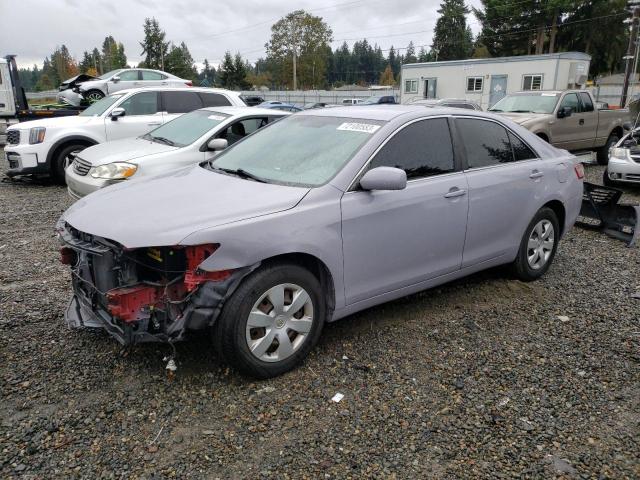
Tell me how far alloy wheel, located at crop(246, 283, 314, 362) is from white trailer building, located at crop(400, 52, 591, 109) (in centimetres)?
2838

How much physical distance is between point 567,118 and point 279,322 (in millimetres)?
10681

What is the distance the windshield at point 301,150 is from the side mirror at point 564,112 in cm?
893

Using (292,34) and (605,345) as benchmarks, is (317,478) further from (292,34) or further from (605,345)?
(292,34)

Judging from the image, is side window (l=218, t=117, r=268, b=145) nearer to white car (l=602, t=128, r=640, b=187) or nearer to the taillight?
the taillight

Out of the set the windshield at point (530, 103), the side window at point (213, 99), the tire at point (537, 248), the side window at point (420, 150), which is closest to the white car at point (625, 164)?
the windshield at point (530, 103)

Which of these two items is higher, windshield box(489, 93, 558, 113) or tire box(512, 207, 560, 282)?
windshield box(489, 93, 558, 113)

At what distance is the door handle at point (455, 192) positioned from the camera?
13.1 ft

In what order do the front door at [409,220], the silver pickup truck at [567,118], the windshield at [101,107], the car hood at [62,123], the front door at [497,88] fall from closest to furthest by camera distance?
the front door at [409,220] < the car hood at [62,123] < the windshield at [101,107] < the silver pickup truck at [567,118] < the front door at [497,88]

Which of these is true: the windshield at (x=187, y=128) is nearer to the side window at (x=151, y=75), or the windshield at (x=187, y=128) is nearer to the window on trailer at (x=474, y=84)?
the side window at (x=151, y=75)

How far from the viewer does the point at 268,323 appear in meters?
3.16

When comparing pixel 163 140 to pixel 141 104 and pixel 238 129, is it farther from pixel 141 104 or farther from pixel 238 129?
pixel 141 104

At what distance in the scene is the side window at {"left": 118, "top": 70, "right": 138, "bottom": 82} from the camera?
1975cm

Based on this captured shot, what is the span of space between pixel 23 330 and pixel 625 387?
420 centimetres

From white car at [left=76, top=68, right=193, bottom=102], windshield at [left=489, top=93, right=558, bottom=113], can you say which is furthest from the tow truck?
windshield at [left=489, top=93, right=558, bottom=113]
